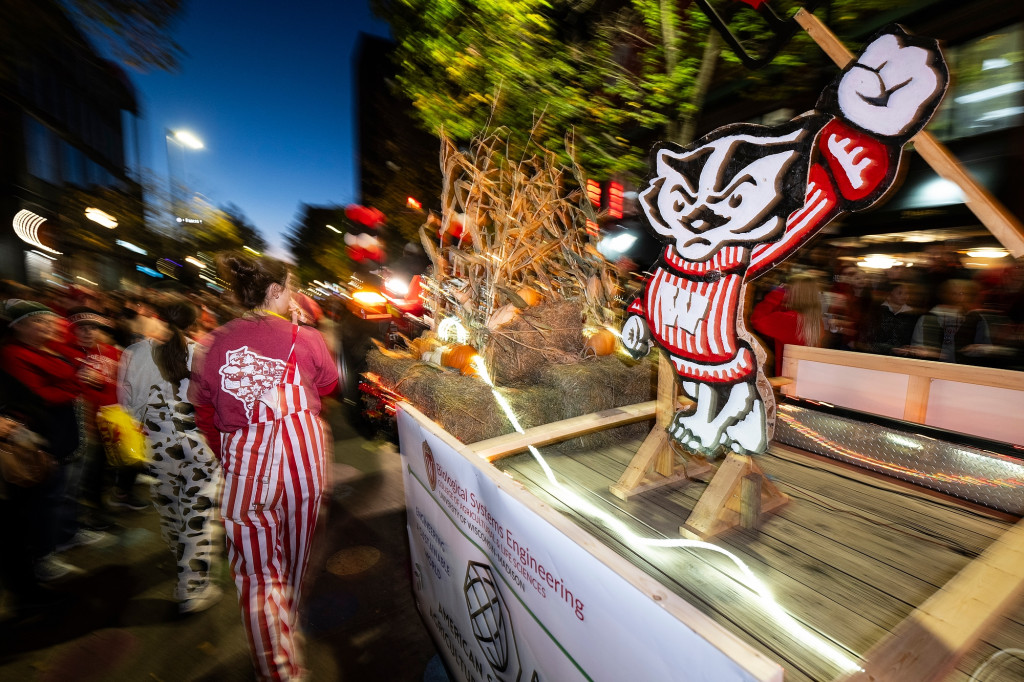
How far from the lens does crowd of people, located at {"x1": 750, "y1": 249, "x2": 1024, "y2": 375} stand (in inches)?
254

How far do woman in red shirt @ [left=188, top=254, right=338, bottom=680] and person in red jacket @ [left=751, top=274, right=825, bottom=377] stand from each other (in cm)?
588

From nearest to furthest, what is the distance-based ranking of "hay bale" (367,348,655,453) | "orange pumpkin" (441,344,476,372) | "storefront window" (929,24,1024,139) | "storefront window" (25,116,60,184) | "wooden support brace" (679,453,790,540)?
"wooden support brace" (679,453,790,540) → "hay bale" (367,348,655,453) → "orange pumpkin" (441,344,476,372) → "storefront window" (929,24,1024,139) → "storefront window" (25,116,60,184)

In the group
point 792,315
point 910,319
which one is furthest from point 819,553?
point 910,319

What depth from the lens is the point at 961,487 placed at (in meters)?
3.15

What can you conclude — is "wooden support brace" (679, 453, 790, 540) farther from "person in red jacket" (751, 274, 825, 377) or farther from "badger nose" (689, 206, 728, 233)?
"person in red jacket" (751, 274, 825, 377)

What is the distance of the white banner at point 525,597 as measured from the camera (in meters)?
1.24

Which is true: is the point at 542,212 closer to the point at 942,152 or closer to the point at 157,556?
the point at 942,152

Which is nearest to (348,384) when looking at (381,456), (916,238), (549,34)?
(381,456)

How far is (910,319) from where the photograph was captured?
738 cm

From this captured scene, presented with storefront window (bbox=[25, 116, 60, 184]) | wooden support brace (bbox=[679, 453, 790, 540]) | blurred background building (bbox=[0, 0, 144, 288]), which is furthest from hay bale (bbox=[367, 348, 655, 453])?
storefront window (bbox=[25, 116, 60, 184])

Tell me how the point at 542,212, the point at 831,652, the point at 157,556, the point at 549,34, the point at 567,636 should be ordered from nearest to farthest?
the point at 567,636 → the point at 831,652 → the point at 157,556 → the point at 542,212 → the point at 549,34

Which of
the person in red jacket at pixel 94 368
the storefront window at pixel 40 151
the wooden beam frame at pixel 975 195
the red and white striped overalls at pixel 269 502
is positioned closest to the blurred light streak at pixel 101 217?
the storefront window at pixel 40 151

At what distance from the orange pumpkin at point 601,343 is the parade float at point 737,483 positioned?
1.85 feet

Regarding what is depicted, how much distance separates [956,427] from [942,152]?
290cm
